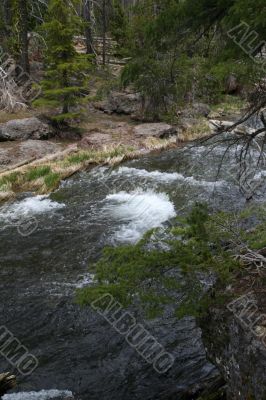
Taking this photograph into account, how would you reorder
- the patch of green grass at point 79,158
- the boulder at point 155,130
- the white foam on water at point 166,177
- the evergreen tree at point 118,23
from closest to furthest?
the white foam on water at point 166,177
the patch of green grass at point 79,158
the boulder at point 155,130
the evergreen tree at point 118,23

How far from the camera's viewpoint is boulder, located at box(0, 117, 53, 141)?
2005cm

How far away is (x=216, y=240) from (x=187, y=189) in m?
8.98

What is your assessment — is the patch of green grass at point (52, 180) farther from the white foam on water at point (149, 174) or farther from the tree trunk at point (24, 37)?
the tree trunk at point (24, 37)

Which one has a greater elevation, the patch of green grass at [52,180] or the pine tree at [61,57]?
the pine tree at [61,57]

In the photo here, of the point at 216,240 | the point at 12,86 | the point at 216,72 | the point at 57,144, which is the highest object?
the point at 216,72

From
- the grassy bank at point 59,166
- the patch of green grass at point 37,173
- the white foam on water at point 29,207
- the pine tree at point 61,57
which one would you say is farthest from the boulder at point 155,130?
the white foam on water at point 29,207

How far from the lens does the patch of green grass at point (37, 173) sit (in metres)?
15.4

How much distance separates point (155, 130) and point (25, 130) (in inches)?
250

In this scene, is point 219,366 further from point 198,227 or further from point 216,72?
point 216,72

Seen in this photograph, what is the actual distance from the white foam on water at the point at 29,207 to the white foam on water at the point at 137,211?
177 centimetres

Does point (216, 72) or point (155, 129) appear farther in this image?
point (155, 129)

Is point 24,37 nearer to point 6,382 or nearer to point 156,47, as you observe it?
point 156,47

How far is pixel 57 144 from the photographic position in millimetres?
20016

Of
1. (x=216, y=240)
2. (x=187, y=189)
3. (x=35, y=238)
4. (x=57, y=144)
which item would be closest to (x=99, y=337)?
(x=216, y=240)
